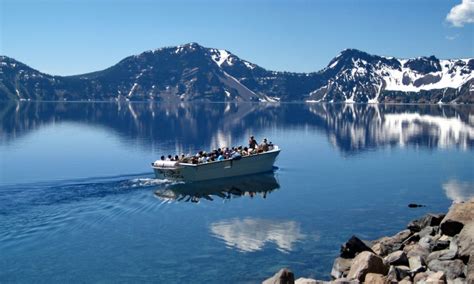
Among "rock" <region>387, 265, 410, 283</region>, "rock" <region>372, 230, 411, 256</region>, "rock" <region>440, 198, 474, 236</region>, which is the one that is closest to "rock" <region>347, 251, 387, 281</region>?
"rock" <region>387, 265, 410, 283</region>

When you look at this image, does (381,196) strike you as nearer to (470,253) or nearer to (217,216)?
(217,216)

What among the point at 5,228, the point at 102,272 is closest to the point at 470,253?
the point at 102,272

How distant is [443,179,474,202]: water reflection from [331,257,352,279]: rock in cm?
2044

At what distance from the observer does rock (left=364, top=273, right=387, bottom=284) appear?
2016 cm

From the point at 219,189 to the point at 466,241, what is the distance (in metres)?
26.6

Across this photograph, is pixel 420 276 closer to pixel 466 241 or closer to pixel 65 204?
pixel 466 241

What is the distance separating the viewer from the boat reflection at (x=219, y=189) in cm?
4256

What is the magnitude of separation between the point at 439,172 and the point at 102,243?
4061 cm

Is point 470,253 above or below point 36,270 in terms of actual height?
above


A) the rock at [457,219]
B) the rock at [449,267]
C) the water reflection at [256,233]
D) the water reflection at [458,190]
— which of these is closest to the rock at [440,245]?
the rock at [457,219]

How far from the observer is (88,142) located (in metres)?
90.7

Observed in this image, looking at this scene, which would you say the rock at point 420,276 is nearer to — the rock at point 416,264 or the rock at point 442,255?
the rock at point 416,264

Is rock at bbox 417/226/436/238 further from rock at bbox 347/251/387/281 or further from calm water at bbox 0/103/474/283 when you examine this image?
rock at bbox 347/251/387/281

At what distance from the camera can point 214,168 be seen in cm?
4875
